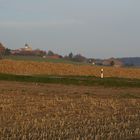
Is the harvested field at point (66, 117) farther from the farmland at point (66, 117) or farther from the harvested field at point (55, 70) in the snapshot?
the harvested field at point (55, 70)

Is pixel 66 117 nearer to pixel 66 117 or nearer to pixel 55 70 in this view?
pixel 66 117

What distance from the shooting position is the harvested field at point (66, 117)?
46.3 ft

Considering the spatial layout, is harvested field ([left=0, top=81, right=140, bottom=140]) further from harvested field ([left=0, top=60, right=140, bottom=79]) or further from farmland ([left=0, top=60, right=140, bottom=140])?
harvested field ([left=0, top=60, right=140, bottom=79])

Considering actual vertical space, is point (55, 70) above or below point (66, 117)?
above

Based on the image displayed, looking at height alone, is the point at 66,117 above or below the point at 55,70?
below

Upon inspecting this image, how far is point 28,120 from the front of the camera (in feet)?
56.6

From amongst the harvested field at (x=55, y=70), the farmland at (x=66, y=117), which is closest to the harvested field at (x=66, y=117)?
the farmland at (x=66, y=117)

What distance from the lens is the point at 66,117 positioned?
18.5 metres

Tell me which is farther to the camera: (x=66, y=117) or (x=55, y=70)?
(x=55, y=70)

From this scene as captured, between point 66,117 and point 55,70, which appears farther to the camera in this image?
point 55,70

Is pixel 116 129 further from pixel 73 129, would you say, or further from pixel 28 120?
pixel 28 120

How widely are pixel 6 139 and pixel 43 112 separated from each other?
7.36m

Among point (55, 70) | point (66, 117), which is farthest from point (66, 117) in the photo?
point (55, 70)

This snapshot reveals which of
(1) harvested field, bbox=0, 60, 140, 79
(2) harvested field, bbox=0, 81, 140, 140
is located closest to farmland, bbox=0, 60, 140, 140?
(2) harvested field, bbox=0, 81, 140, 140
